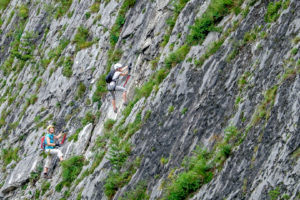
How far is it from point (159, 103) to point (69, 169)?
5133 mm

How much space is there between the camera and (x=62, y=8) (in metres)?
30.6

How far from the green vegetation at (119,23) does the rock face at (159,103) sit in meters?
0.07

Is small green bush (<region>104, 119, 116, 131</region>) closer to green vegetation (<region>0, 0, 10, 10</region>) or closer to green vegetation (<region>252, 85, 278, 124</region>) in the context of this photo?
green vegetation (<region>252, 85, 278, 124</region>)

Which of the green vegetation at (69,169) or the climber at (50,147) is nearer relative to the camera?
the green vegetation at (69,169)

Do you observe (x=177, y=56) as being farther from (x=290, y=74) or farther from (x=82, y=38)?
(x=82, y=38)

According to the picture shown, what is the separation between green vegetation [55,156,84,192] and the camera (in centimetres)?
1848

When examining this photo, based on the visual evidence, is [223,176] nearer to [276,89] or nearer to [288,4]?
[276,89]

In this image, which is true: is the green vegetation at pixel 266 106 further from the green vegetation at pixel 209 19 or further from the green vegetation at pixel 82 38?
the green vegetation at pixel 82 38

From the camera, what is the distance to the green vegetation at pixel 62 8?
30.1 metres

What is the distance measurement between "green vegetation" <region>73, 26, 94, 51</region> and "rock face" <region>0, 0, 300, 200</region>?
0.22ft

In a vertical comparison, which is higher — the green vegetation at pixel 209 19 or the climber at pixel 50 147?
the green vegetation at pixel 209 19

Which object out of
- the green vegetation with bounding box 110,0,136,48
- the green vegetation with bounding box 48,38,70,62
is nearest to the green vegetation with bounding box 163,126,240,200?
the green vegetation with bounding box 110,0,136,48

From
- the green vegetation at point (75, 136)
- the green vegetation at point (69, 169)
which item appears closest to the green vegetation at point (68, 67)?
the green vegetation at point (75, 136)

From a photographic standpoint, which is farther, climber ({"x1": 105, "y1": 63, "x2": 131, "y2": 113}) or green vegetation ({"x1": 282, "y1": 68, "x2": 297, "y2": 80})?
climber ({"x1": 105, "y1": 63, "x2": 131, "y2": 113})
